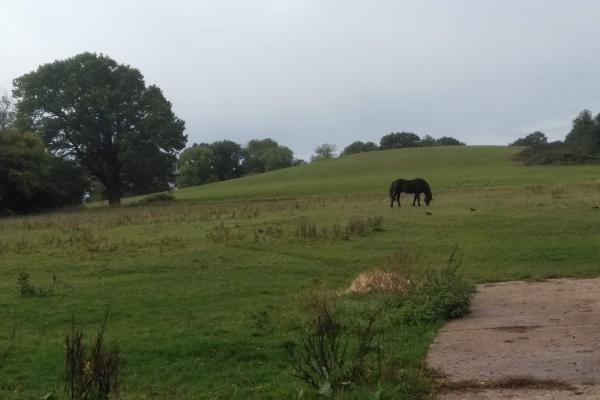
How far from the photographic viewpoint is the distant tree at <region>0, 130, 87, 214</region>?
47.6m

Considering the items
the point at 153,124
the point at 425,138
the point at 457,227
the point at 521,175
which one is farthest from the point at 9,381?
the point at 425,138

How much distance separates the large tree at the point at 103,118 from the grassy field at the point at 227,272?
24.1 meters

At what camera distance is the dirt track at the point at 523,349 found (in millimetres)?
6426

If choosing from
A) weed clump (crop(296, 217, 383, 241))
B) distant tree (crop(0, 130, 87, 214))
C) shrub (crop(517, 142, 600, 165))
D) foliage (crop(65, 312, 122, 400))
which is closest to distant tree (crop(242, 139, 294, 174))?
shrub (crop(517, 142, 600, 165))

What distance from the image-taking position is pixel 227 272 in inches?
635

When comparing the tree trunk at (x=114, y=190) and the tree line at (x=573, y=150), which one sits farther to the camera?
the tree line at (x=573, y=150)

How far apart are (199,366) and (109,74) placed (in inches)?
2084

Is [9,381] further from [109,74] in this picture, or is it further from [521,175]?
[521,175]

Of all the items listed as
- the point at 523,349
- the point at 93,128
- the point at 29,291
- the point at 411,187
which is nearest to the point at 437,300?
the point at 523,349

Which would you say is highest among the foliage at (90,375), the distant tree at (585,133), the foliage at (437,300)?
the distant tree at (585,133)

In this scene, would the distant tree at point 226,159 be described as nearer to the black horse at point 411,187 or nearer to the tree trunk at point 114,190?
the tree trunk at point 114,190

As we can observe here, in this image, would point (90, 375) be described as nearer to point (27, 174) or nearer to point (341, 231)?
point (341, 231)

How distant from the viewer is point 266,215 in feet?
106

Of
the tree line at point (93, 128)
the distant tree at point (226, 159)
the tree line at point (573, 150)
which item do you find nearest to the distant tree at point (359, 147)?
the distant tree at point (226, 159)
